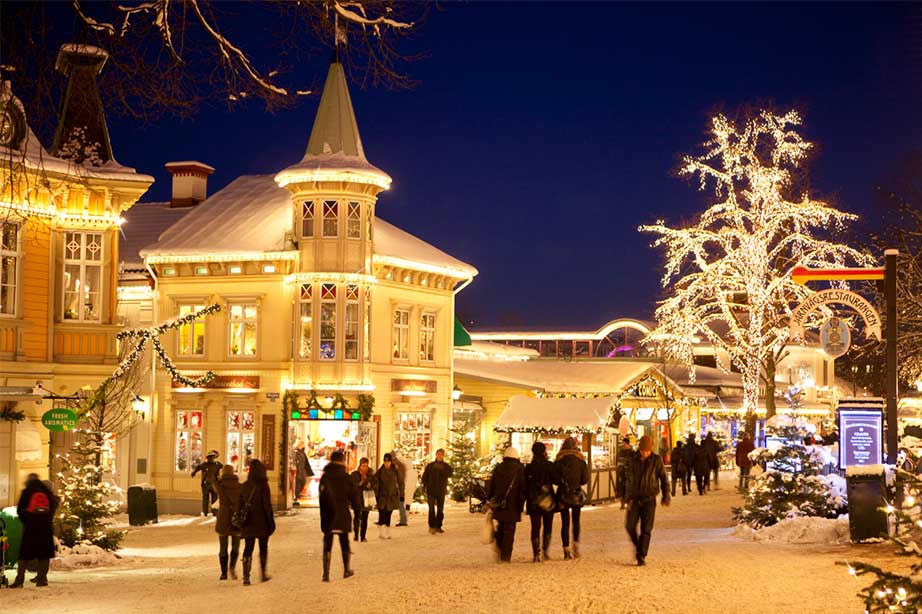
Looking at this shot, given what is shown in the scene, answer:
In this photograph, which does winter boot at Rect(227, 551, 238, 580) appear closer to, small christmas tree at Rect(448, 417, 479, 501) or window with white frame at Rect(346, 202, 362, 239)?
small christmas tree at Rect(448, 417, 479, 501)

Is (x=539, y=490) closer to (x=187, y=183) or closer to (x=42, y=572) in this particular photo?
(x=42, y=572)

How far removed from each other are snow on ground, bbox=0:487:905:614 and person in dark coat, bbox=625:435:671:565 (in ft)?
1.34

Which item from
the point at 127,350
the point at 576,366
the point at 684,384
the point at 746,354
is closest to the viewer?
the point at 127,350

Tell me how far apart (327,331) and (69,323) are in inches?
349

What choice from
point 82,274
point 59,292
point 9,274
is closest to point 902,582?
point 9,274

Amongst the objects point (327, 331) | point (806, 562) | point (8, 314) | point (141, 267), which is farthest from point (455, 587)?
point (141, 267)

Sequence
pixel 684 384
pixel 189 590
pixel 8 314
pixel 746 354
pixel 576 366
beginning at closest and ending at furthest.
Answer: pixel 189 590
pixel 8 314
pixel 746 354
pixel 576 366
pixel 684 384

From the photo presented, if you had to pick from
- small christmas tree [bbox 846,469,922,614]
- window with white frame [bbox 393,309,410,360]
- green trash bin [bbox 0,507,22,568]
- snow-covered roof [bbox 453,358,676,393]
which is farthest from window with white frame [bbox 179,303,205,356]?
small christmas tree [bbox 846,469,922,614]

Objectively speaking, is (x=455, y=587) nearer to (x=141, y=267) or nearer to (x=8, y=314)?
(x=8, y=314)

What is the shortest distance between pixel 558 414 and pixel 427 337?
4.90 meters

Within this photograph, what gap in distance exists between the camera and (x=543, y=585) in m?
15.9

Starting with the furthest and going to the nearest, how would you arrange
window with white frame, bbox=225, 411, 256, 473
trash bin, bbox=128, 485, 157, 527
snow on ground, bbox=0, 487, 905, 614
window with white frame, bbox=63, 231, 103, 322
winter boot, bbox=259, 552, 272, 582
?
window with white frame, bbox=225, 411, 256, 473 → trash bin, bbox=128, 485, 157, 527 → window with white frame, bbox=63, 231, 103, 322 → winter boot, bbox=259, 552, 272, 582 → snow on ground, bbox=0, 487, 905, 614

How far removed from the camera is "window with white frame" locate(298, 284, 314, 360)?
117 feet

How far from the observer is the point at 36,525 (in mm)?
17359
